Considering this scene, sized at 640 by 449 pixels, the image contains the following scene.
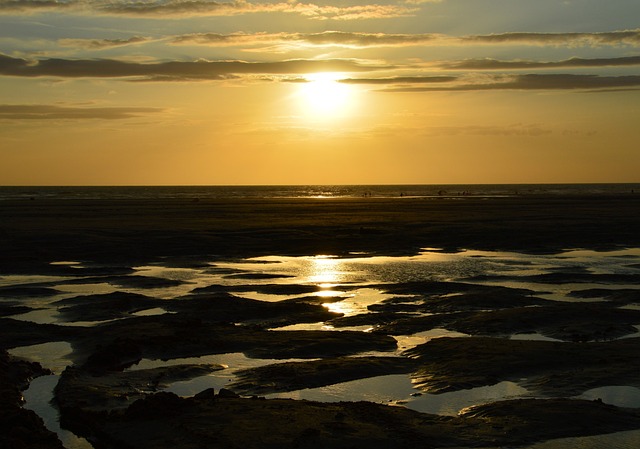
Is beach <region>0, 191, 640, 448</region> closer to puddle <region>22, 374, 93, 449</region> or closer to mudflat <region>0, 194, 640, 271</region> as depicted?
puddle <region>22, 374, 93, 449</region>

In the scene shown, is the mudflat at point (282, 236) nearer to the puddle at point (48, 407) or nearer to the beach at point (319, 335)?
the beach at point (319, 335)

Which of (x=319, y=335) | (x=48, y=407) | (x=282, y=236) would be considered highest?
(x=282, y=236)

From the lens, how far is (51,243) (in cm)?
4303

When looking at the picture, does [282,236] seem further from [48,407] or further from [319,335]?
[48,407]

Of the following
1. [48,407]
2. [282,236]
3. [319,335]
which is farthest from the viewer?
[282,236]

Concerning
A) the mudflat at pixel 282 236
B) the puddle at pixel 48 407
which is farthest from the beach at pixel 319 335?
the mudflat at pixel 282 236

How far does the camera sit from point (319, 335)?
60.5ft

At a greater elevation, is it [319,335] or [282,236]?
[282,236]

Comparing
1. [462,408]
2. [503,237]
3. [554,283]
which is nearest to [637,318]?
[554,283]

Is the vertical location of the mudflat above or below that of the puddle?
above

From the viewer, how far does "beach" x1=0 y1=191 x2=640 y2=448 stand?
39.2ft

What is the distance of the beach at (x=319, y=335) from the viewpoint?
11945 mm

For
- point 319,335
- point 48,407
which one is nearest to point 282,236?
point 319,335

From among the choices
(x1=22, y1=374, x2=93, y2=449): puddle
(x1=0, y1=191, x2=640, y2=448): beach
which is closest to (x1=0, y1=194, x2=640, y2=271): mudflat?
(x1=0, y1=191, x2=640, y2=448): beach
